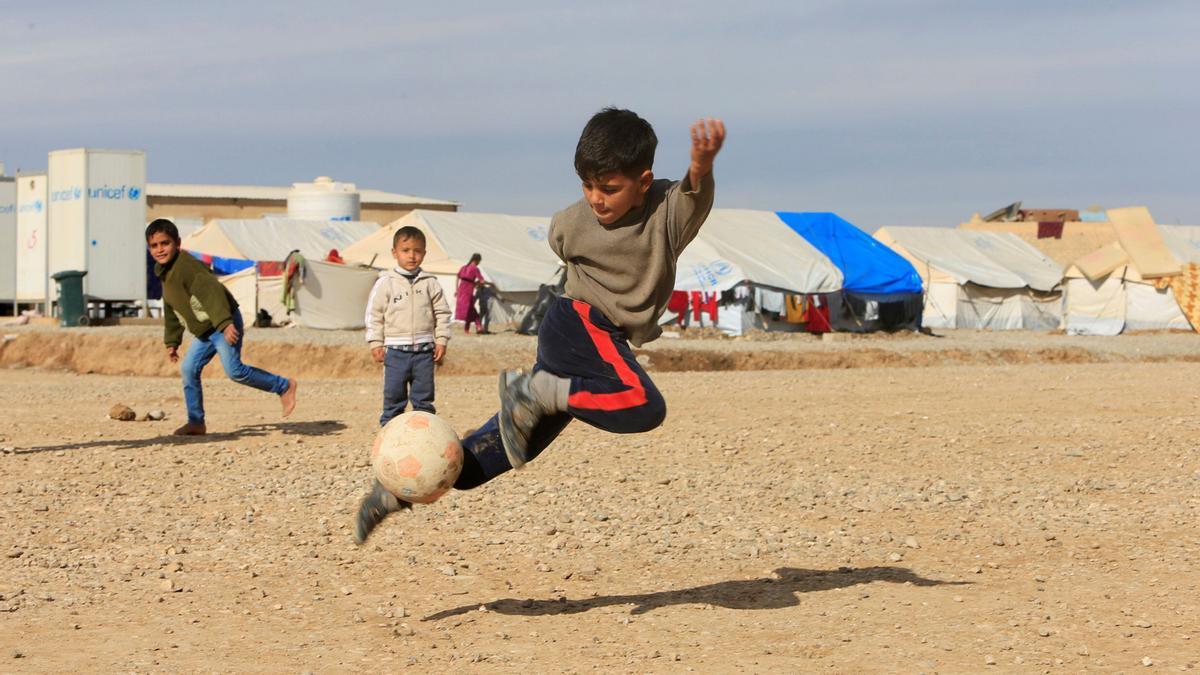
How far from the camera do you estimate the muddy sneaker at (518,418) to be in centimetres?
Answer: 574

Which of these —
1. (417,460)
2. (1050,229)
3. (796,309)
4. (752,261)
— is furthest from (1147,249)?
(417,460)

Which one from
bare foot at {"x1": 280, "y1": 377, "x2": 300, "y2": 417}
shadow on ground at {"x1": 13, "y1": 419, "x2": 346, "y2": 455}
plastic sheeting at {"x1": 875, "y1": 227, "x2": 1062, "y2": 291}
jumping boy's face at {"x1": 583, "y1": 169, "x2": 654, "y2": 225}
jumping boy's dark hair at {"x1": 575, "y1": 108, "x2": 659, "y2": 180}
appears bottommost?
shadow on ground at {"x1": 13, "y1": 419, "x2": 346, "y2": 455}

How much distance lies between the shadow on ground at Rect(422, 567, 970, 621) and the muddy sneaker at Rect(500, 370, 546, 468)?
78 cm

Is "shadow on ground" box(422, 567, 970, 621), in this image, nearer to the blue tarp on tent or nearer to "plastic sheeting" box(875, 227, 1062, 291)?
the blue tarp on tent

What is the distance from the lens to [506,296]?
36.7 meters

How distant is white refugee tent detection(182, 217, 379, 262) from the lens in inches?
1614

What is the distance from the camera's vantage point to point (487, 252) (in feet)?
126

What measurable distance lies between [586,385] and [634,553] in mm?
2032

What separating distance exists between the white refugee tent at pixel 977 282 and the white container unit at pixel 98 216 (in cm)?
2417

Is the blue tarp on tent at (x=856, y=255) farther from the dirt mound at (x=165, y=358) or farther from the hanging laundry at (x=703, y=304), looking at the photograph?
the dirt mound at (x=165, y=358)

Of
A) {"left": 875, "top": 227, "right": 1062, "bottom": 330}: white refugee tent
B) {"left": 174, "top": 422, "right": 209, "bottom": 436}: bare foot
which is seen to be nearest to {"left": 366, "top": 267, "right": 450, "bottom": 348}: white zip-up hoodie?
{"left": 174, "top": 422, "right": 209, "bottom": 436}: bare foot

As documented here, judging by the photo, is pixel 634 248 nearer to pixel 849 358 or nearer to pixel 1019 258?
pixel 849 358

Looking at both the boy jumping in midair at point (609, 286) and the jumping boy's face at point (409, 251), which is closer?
the boy jumping in midair at point (609, 286)

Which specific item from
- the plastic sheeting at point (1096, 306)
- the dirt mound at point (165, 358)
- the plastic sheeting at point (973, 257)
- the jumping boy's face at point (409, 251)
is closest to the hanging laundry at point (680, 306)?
the dirt mound at point (165, 358)
